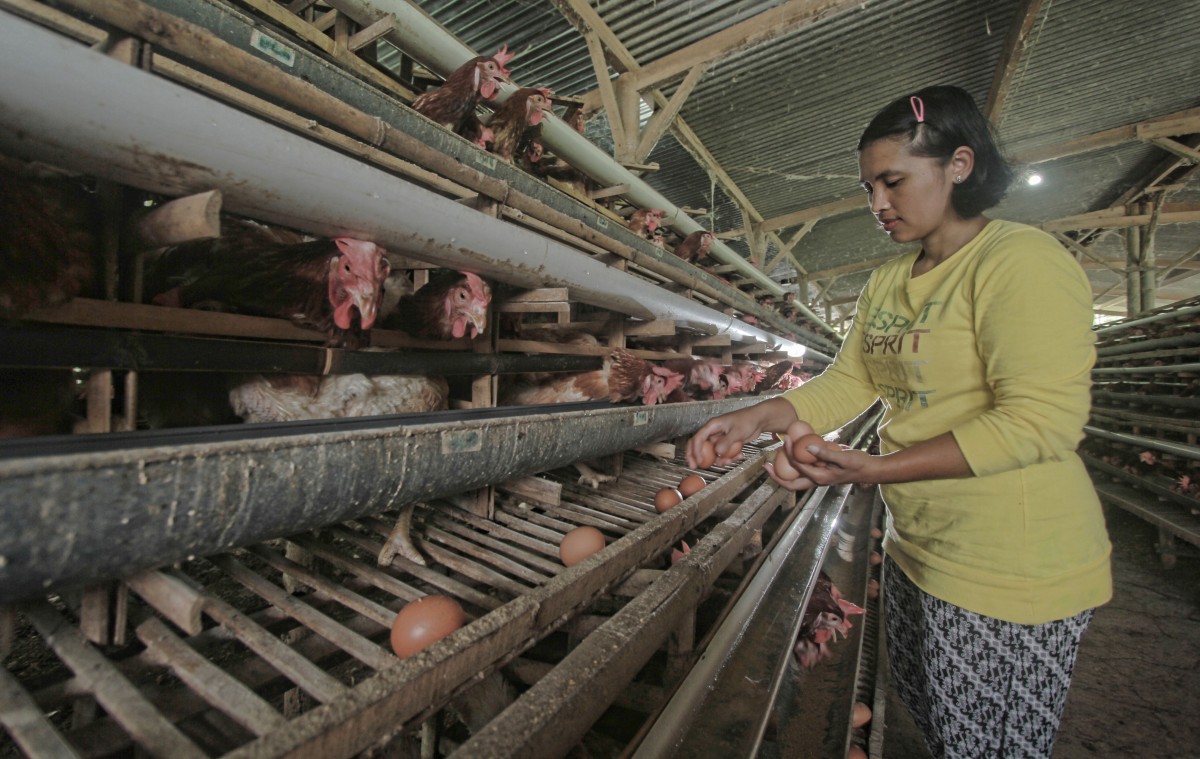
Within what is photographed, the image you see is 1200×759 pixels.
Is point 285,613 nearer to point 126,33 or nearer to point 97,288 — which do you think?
point 97,288

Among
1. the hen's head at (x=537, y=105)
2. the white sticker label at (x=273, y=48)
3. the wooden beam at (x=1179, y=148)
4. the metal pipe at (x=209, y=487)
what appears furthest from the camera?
the wooden beam at (x=1179, y=148)

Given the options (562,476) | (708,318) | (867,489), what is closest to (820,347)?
(867,489)

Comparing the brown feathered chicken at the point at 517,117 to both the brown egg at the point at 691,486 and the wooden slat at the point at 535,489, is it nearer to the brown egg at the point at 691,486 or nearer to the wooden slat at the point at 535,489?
the wooden slat at the point at 535,489

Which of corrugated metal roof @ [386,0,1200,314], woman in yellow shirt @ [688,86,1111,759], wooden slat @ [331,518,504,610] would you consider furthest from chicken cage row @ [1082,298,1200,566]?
wooden slat @ [331,518,504,610]

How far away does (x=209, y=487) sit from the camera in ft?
3.08

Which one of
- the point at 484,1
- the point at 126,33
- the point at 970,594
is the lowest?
the point at 970,594

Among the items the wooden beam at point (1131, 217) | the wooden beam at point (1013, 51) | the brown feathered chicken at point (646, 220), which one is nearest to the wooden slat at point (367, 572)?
the brown feathered chicken at point (646, 220)

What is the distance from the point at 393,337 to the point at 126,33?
115 cm

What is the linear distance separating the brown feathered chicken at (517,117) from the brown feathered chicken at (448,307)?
4.78ft

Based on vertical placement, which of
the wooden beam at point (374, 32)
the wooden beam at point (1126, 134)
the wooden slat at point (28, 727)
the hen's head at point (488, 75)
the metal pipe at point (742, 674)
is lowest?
the metal pipe at point (742, 674)

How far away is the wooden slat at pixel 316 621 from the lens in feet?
3.93

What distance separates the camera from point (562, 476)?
3045mm

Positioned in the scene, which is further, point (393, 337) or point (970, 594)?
point (393, 337)

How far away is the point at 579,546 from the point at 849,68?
5.65 m
